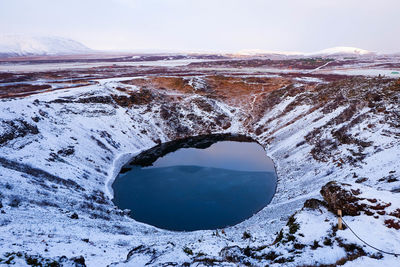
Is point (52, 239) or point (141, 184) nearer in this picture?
point (52, 239)

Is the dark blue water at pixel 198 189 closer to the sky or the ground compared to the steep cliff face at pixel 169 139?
closer to the ground

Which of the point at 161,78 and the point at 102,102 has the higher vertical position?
the point at 161,78

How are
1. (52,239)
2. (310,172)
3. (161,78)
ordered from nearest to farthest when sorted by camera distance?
(52,239), (310,172), (161,78)

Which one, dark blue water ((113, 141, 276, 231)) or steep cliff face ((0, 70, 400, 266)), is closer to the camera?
steep cliff face ((0, 70, 400, 266))

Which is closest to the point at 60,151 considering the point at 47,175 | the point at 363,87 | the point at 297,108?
the point at 47,175

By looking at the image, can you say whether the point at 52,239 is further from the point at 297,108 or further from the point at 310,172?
the point at 297,108
